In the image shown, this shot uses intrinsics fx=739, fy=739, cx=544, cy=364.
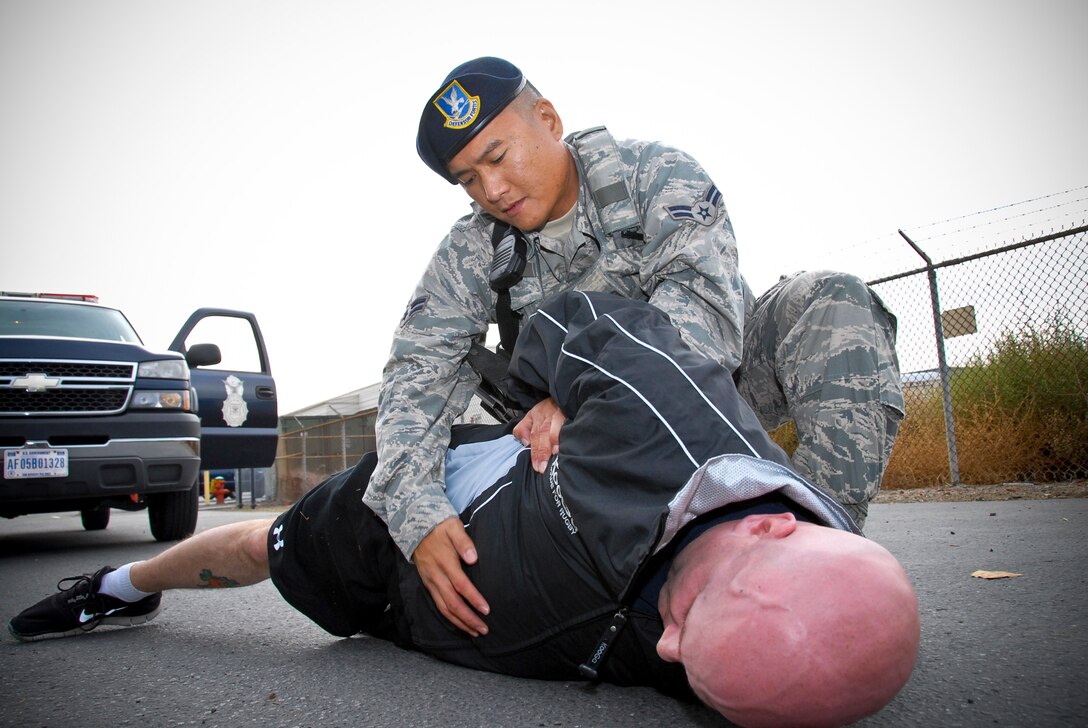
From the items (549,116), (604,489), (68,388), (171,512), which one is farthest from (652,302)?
(171,512)

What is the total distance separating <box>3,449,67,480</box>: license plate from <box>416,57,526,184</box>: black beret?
335 centimetres

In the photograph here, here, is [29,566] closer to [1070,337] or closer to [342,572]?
[342,572]

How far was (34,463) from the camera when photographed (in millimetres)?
4207

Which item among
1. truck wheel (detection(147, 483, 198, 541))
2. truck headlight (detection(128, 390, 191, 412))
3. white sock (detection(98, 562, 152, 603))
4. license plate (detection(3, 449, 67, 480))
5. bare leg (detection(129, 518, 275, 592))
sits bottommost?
truck wheel (detection(147, 483, 198, 541))

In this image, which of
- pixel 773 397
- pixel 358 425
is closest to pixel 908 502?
pixel 773 397

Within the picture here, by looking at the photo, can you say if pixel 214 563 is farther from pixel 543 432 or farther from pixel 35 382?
pixel 35 382

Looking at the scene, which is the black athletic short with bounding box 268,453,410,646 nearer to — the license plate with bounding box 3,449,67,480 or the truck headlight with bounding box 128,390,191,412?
the license plate with bounding box 3,449,67,480

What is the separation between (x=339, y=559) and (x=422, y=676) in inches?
→ 14.2

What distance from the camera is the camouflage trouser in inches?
78.6

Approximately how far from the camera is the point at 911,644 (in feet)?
3.19

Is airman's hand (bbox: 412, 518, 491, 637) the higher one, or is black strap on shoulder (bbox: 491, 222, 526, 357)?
A: black strap on shoulder (bbox: 491, 222, 526, 357)

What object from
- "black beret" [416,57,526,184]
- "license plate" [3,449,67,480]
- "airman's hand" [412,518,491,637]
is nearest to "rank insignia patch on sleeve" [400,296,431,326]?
"black beret" [416,57,526,184]

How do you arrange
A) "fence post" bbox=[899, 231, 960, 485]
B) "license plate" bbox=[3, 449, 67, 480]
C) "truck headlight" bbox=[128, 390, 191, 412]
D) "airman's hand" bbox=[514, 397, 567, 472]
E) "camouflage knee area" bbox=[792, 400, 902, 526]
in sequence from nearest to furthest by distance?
"airman's hand" bbox=[514, 397, 567, 472] → "camouflage knee area" bbox=[792, 400, 902, 526] → "license plate" bbox=[3, 449, 67, 480] → "truck headlight" bbox=[128, 390, 191, 412] → "fence post" bbox=[899, 231, 960, 485]

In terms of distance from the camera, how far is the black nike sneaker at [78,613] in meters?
2.15
